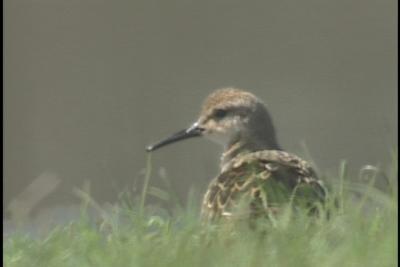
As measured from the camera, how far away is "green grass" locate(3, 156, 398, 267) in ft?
21.2

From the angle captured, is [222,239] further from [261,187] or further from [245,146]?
[245,146]

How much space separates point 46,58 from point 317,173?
280 inches

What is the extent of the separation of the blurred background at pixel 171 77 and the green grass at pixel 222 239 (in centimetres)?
403

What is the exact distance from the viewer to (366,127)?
1273cm

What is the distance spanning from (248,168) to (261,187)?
630 mm

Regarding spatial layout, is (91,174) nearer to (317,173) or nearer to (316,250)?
(317,173)

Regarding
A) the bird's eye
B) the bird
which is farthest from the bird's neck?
the bird's eye

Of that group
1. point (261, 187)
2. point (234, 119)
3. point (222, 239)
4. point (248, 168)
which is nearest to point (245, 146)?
point (234, 119)

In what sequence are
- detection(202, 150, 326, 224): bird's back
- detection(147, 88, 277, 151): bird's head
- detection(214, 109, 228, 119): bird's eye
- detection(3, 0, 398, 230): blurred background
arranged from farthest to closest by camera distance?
detection(3, 0, 398, 230): blurred background, detection(214, 109, 228, 119): bird's eye, detection(147, 88, 277, 151): bird's head, detection(202, 150, 326, 224): bird's back

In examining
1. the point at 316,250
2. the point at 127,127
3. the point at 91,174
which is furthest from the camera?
the point at 127,127

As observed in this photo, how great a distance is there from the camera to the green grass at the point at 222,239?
21.2 ft

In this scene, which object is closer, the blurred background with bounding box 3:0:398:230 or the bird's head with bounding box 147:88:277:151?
the bird's head with bounding box 147:88:277:151

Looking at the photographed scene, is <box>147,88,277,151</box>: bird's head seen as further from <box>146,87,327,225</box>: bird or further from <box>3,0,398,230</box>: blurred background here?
<box>3,0,398,230</box>: blurred background

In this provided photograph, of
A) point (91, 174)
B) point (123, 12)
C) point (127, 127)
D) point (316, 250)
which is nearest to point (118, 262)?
point (316, 250)
